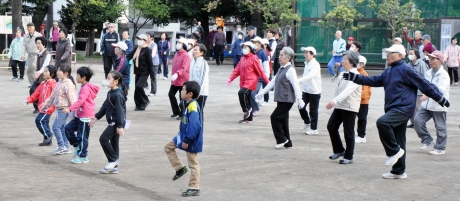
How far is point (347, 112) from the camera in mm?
10797

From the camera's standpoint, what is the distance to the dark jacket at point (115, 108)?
9625 millimetres

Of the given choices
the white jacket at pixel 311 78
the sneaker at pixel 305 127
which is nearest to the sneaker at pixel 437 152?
the white jacket at pixel 311 78

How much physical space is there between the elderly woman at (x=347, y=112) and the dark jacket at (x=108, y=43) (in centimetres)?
1288

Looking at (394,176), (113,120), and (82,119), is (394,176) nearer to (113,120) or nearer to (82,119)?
(113,120)

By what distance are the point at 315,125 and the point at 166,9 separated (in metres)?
31.6

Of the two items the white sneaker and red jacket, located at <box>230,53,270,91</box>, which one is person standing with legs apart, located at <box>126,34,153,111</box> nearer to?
red jacket, located at <box>230,53,270,91</box>

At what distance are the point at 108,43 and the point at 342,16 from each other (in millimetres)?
10184

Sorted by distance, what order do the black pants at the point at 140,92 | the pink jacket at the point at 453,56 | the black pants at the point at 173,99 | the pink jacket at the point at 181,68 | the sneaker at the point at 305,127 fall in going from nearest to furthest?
the sneaker at the point at 305,127, the pink jacket at the point at 181,68, the black pants at the point at 173,99, the black pants at the point at 140,92, the pink jacket at the point at 453,56

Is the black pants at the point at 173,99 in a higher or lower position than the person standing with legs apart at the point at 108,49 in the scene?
lower

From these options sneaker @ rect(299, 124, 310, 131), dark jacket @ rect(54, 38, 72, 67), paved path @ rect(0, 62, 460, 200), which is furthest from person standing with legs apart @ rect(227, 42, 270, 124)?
dark jacket @ rect(54, 38, 72, 67)

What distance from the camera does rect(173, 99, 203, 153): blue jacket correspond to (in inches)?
332

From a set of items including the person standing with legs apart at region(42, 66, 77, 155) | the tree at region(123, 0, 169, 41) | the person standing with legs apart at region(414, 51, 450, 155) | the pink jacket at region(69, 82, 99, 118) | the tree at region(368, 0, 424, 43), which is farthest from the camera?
the tree at region(123, 0, 169, 41)

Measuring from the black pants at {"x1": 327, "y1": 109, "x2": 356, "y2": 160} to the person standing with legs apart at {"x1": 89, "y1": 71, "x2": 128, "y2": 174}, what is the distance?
294 centimetres

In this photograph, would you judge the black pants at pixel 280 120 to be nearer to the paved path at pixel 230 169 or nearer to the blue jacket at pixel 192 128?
the paved path at pixel 230 169
